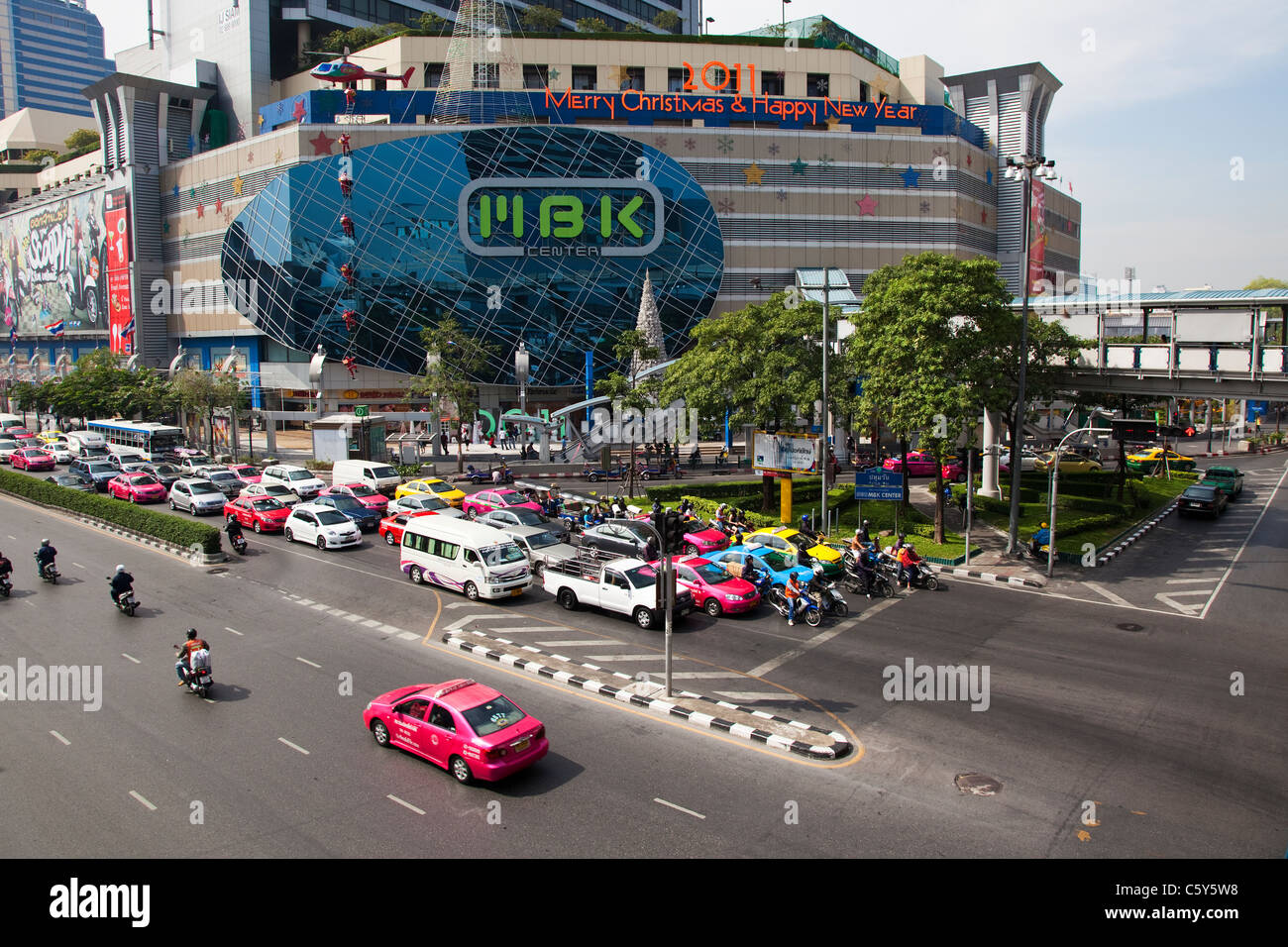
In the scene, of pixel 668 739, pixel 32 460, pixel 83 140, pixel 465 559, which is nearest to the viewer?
pixel 668 739

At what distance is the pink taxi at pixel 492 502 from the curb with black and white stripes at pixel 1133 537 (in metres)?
21.0

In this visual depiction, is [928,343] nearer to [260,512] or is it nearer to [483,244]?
[260,512]

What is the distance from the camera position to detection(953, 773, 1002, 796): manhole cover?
1311 centimetres

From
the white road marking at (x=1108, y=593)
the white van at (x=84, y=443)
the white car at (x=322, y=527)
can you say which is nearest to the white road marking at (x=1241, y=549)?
the white road marking at (x=1108, y=593)

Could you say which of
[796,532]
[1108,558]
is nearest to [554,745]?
[796,532]

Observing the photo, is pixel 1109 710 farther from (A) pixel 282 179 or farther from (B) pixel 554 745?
(A) pixel 282 179

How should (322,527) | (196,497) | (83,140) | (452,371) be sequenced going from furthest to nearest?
(83,140) < (452,371) < (196,497) < (322,527)

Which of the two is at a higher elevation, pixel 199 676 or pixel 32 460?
pixel 32 460

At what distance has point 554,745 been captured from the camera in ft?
48.9

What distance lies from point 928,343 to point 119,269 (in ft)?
282

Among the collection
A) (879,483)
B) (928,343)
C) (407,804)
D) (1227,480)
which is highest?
(928,343)

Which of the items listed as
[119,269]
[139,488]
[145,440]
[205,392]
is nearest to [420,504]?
[139,488]

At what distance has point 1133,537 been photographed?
110 ft

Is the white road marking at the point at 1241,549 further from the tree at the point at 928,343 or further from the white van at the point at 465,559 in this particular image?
the white van at the point at 465,559
